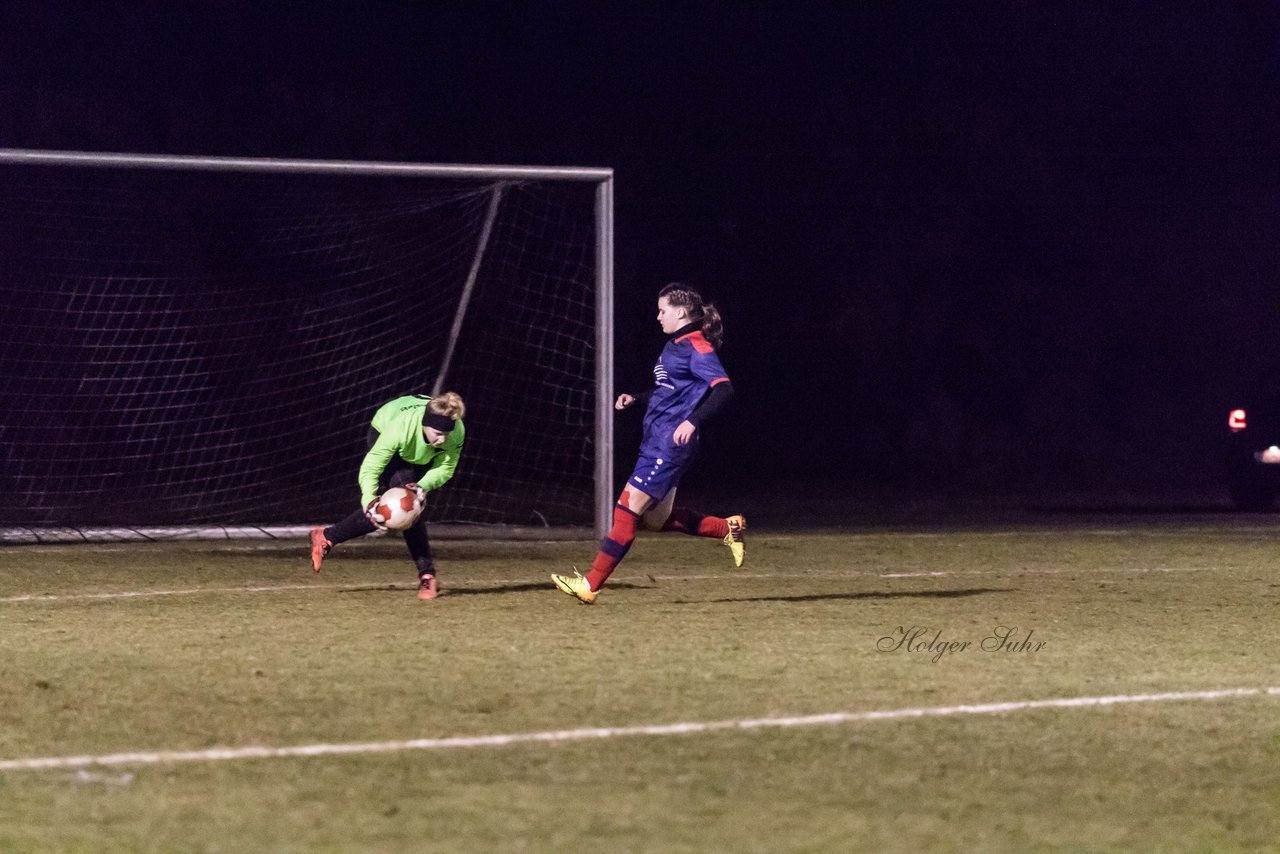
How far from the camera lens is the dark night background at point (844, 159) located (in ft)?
90.4

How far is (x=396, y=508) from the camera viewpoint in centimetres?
950

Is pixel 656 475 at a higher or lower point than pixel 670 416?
lower

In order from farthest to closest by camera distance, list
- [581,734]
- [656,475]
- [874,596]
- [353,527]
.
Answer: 1. [874,596]
2. [353,527]
3. [656,475]
4. [581,734]

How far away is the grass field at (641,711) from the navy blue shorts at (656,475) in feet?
2.08

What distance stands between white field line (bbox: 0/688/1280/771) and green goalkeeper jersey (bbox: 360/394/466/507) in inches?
148

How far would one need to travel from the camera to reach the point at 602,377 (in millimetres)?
13625

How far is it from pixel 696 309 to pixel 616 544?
4.11 ft

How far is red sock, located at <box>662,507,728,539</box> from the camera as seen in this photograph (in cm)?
981

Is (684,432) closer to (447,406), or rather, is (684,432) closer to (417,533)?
(447,406)

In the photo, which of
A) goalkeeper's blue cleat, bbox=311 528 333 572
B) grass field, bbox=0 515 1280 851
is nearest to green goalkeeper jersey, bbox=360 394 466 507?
goalkeeper's blue cleat, bbox=311 528 333 572

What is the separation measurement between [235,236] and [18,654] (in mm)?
17951

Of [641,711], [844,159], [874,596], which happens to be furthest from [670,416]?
[844,159]

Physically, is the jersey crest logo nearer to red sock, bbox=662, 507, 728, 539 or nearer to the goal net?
red sock, bbox=662, 507, 728, 539

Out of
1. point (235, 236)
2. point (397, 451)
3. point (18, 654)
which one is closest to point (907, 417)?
point (235, 236)
